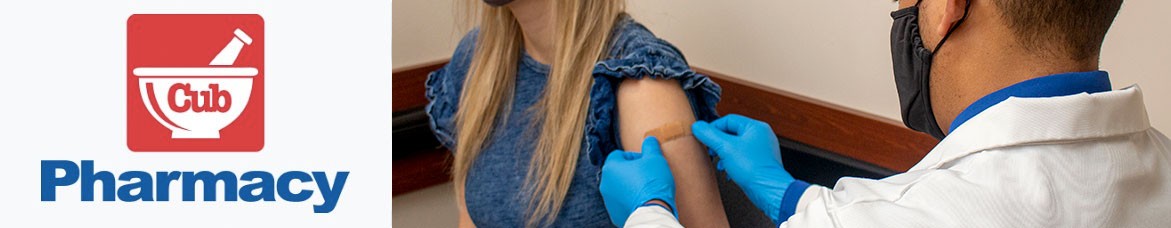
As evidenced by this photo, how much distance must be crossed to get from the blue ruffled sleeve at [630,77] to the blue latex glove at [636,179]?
5 centimetres

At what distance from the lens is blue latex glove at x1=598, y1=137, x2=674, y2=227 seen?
1.42m

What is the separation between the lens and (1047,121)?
0.88m

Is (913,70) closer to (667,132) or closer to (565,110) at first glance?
(667,132)

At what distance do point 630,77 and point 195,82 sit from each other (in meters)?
0.67

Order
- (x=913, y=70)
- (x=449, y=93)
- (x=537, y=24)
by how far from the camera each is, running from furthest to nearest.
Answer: (x=449, y=93) → (x=537, y=24) → (x=913, y=70)

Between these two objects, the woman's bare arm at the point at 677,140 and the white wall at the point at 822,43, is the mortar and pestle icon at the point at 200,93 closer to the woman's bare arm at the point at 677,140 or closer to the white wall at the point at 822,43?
the woman's bare arm at the point at 677,140

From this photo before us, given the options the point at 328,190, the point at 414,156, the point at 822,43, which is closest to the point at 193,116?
the point at 328,190

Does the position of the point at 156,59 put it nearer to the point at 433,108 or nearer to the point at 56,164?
the point at 56,164

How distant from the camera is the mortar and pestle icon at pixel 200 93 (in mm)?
977

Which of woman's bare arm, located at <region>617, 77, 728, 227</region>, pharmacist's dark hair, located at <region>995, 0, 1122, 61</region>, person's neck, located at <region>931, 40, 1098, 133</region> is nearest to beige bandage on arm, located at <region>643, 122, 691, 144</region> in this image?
woman's bare arm, located at <region>617, 77, 728, 227</region>

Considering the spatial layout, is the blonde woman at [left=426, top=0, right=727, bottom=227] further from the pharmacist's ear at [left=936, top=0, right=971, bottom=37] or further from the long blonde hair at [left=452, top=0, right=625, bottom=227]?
the pharmacist's ear at [left=936, top=0, right=971, bottom=37]

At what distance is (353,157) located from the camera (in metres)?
0.99

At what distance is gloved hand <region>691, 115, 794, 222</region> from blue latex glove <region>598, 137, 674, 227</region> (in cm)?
7

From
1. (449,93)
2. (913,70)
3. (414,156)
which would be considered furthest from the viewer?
(414,156)
